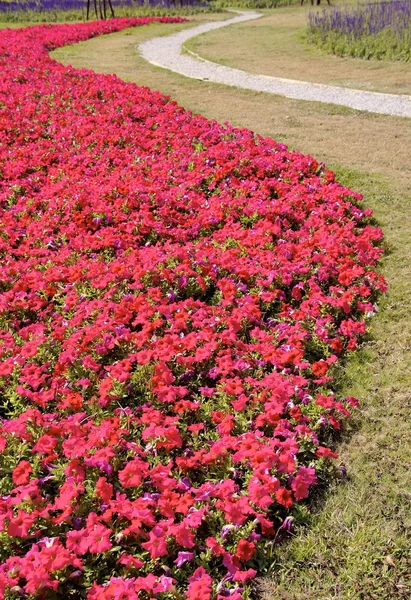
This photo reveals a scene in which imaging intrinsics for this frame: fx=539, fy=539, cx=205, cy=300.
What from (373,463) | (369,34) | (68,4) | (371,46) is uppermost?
(68,4)

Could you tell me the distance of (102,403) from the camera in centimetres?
394

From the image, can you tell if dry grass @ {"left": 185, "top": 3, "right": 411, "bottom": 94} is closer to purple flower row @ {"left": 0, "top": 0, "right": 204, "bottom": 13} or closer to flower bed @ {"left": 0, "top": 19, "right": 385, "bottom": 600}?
flower bed @ {"left": 0, "top": 19, "right": 385, "bottom": 600}

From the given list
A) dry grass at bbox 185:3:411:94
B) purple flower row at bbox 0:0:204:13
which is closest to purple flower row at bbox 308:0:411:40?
dry grass at bbox 185:3:411:94

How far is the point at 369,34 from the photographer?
18062 mm

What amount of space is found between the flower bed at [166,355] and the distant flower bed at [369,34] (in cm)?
1044

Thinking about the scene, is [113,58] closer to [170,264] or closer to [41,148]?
[41,148]

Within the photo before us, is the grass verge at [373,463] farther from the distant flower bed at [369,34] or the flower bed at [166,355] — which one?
the distant flower bed at [369,34]

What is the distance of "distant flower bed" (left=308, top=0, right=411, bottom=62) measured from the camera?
1653cm

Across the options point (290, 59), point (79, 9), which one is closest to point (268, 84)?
point (290, 59)

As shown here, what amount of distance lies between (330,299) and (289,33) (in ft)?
71.7

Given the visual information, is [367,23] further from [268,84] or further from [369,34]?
[268,84]

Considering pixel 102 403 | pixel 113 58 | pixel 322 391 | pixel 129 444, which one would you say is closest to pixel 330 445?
pixel 322 391

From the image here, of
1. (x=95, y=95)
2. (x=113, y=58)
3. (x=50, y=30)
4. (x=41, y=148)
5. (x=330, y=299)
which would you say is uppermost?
(x=50, y=30)

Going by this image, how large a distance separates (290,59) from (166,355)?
16.3 metres
